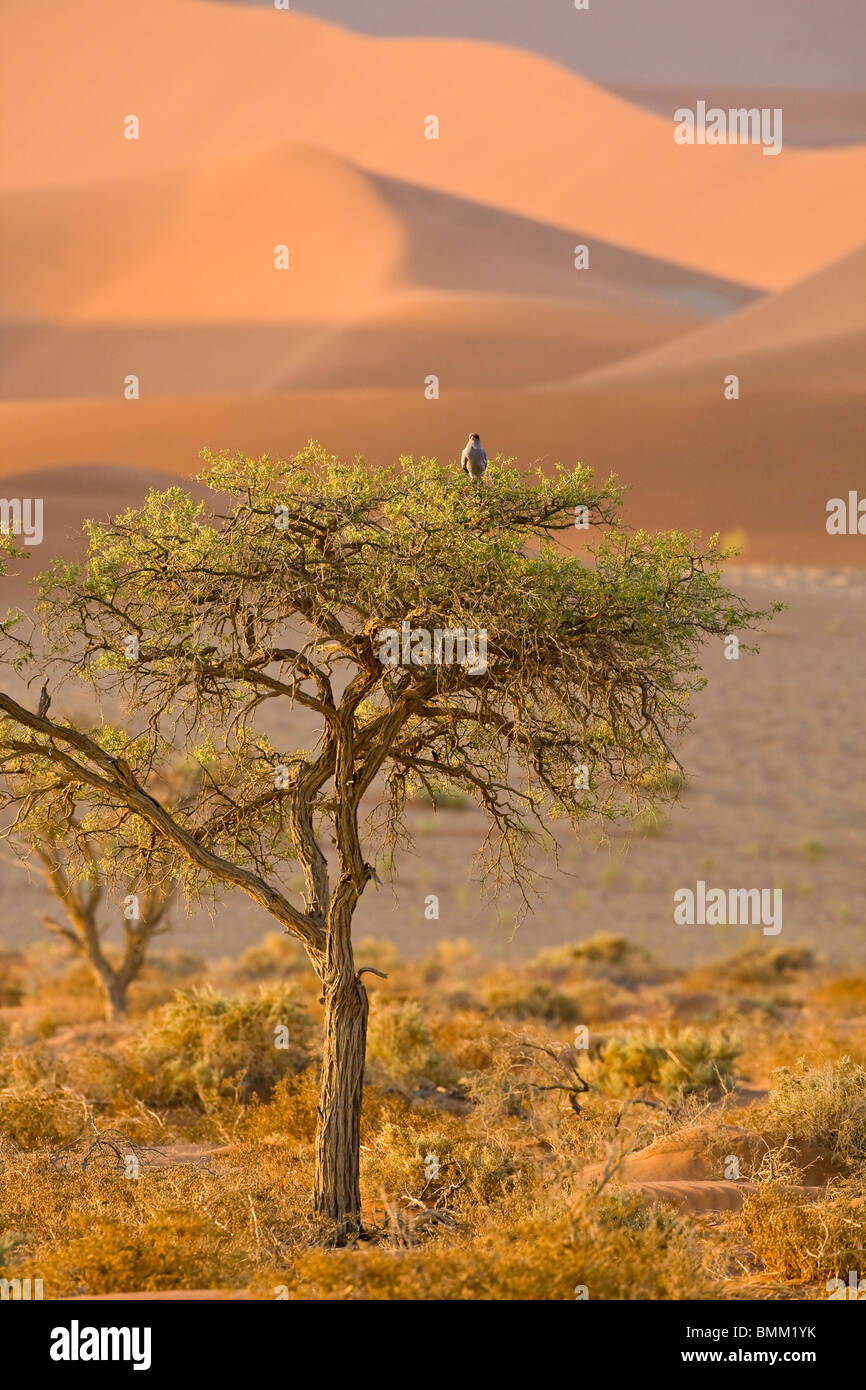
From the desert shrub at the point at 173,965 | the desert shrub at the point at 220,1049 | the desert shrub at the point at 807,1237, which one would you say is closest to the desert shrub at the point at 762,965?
the desert shrub at the point at 173,965

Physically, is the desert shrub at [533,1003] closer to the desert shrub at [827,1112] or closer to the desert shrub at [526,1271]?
the desert shrub at [827,1112]

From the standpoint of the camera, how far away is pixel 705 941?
37.5 meters

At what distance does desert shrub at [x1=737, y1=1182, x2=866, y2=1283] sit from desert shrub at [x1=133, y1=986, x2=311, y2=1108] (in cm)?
688

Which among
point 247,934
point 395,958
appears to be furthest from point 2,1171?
point 247,934

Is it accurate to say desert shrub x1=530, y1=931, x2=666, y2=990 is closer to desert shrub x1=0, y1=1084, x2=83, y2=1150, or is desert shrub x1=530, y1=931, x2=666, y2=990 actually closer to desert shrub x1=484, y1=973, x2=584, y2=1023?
desert shrub x1=484, y1=973, x2=584, y2=1023

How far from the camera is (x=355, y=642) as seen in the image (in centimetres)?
900

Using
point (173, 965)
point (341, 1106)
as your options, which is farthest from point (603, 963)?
point (341, 1106)

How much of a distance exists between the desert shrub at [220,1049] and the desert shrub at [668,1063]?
3.75m

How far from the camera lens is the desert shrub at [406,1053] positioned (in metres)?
15.0

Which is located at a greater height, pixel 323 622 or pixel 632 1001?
pixel 323 622

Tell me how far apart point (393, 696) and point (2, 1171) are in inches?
219

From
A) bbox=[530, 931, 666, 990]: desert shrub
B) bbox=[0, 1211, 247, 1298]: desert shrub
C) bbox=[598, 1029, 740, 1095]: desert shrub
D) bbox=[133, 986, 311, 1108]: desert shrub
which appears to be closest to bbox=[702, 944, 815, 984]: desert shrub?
bbox=[530, 931, 666, 990]: desert shrub

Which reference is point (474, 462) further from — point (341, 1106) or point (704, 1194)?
point (704, 1194)

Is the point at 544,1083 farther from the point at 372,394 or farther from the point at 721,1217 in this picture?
the point at 372,394
